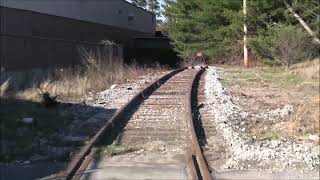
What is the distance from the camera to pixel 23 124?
1321 centimetres

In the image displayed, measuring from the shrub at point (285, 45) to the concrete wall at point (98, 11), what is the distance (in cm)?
1184

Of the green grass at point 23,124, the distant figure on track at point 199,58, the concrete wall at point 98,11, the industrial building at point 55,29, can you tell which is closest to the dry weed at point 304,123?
the green grass at point 23,124

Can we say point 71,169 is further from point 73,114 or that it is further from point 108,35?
point 108,35

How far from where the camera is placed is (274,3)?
42.9 m

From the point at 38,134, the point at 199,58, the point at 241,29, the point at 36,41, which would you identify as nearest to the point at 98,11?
the point at 199,58

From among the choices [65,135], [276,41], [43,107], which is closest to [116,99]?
[43,107]

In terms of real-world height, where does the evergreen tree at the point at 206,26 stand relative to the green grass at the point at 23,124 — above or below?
above

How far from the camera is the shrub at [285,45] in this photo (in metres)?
36.4

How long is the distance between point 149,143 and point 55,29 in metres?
25.6

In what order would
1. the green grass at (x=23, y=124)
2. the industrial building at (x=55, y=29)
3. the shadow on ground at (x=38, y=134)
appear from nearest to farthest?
the shadow on ground at (x=38, y=134)
the green grass at (x=23, y=124)
the industrial building at (x=55, y=29)

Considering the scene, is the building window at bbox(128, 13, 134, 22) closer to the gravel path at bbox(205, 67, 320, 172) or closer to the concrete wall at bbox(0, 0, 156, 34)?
the concrete wall at bbox(0, 0, 156, 34)

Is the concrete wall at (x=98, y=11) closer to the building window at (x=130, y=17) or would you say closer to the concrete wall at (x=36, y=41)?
the building window at (x=130, y=17)

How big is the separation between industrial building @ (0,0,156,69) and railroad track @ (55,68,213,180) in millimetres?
7899

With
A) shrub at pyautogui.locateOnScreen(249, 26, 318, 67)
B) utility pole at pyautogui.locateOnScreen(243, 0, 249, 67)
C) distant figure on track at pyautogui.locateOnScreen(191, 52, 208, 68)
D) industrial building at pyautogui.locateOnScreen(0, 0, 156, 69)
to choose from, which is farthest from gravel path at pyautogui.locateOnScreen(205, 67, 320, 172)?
distant figure on track at pyautogui.locateOnScreen(191, 52, 208, 68)
